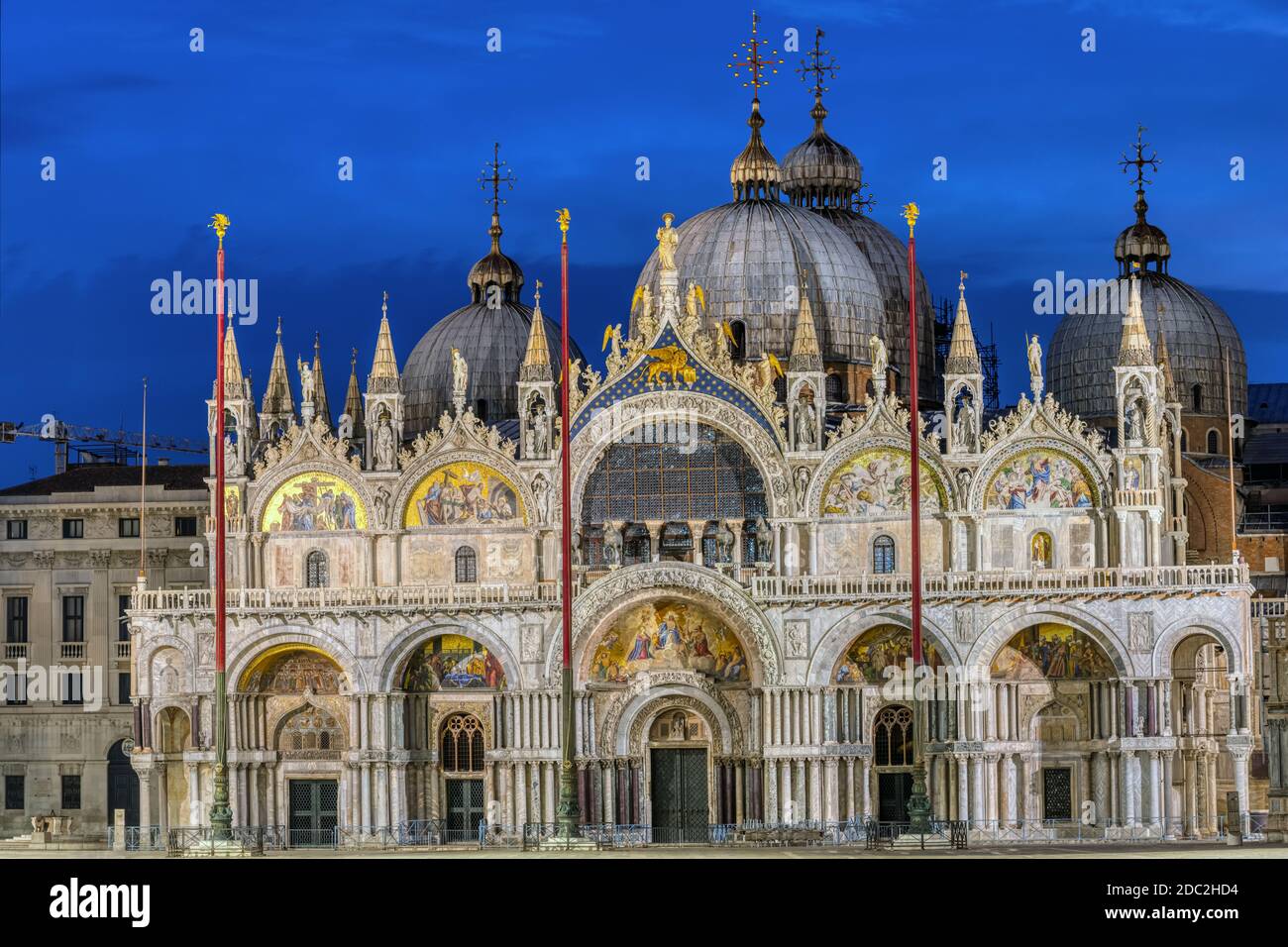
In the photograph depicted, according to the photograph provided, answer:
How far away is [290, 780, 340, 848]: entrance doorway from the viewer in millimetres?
106000

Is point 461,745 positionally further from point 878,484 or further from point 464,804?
point 878,484

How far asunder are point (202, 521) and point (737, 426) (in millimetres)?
23549

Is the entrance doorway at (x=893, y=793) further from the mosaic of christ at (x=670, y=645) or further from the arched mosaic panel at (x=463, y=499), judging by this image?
the arched mosaic panel at (x=463, y=499)

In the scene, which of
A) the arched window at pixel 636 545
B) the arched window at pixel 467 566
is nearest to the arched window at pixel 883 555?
the arched window at pixel 636 545

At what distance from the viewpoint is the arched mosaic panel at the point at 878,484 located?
104000 millimetres

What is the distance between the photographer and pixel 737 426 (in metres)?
104

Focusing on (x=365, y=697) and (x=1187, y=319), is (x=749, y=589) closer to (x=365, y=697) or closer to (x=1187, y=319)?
(x=365, y=697)

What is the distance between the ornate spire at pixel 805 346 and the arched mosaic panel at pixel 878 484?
3162 mm

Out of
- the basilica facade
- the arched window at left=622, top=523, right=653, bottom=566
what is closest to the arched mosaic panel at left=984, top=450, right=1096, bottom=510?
the basilica facade

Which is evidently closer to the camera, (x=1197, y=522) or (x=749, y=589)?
(x=749, y=589)

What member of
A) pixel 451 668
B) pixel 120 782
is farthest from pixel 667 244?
pixel 120 782

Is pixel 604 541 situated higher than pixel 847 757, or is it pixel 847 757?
pixel 604 541

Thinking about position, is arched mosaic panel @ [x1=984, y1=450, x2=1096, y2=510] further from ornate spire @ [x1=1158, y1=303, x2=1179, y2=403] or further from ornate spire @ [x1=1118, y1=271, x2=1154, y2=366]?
ornate spire @ [x1=1158, y1=303, x2=1179, y2=403]
